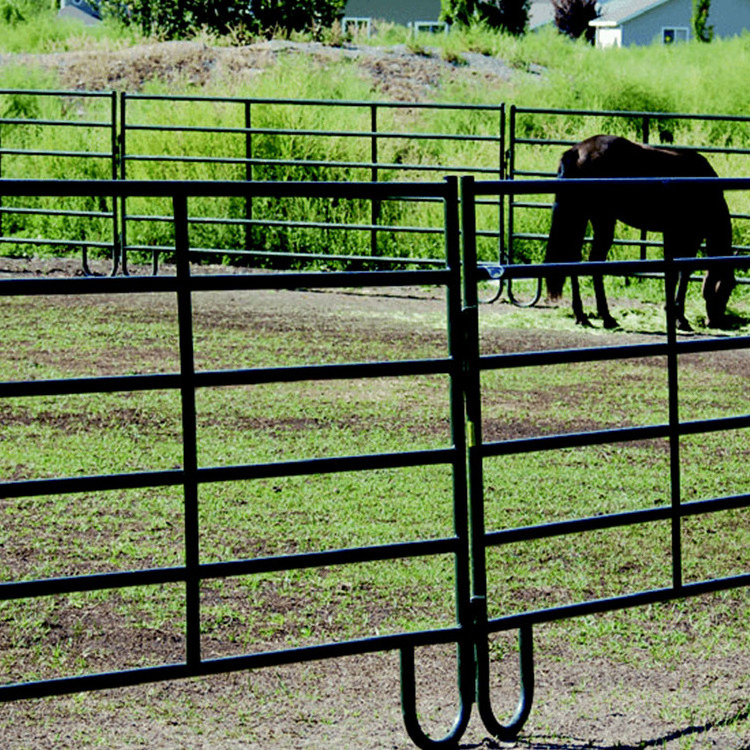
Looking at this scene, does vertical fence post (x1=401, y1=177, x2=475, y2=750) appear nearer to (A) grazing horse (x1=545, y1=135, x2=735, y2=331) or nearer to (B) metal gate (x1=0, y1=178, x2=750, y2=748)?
(B) metal gate (x1=0, y1=178, x2=750, y2=748)

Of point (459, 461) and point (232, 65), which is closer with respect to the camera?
point (459, 461)

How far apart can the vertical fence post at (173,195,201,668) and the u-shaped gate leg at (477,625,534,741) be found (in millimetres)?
803

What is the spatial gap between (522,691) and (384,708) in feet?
1.41

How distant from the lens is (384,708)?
4121 millimetres

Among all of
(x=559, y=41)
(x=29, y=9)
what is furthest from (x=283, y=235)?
Result: (x=29, y=9)

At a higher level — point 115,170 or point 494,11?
point 494,11

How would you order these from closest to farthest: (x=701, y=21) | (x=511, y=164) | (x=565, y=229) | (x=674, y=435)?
(x=674, y=435) → (x=565, y=229) → (x=511, y=164) → (x=701, y=21)

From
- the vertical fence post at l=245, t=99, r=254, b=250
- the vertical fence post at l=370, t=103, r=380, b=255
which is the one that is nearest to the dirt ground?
the vertical fence post at l=370, t=103, r=380, b=255

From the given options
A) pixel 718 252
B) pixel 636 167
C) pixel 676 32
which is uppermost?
pixel 676 32

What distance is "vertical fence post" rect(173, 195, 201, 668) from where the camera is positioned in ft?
11.8

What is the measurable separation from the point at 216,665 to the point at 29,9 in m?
35.6

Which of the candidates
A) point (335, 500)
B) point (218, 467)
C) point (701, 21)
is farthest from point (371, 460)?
point (701, 21)

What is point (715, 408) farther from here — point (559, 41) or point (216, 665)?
point (559, 41)

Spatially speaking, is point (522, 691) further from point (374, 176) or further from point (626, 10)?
point (626, 10)
